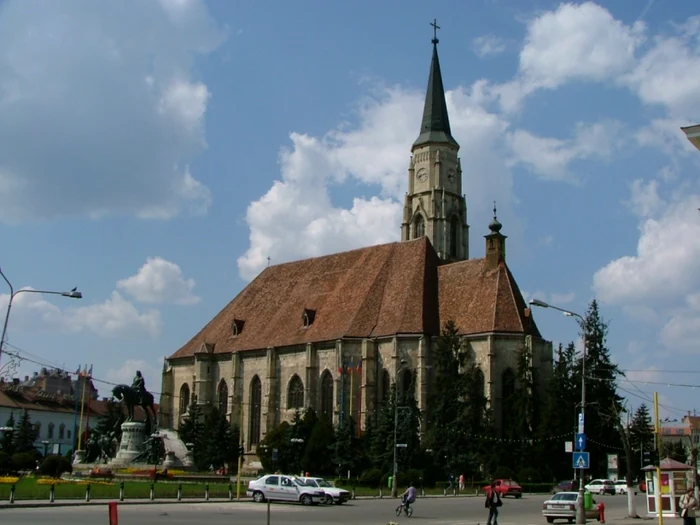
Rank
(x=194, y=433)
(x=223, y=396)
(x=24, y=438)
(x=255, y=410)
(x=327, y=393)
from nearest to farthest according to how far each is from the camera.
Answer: (x=327, y=393) < (x=194, y=433) < (x=255, y=410) < (x=24, y=438) < (x=223, y=396)

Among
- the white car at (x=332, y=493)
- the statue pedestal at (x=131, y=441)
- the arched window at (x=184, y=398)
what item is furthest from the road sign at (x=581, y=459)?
the arched window at (x=184, y=398)

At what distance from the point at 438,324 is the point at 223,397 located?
21792 mm

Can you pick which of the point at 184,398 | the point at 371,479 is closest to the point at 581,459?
the point at 371,479

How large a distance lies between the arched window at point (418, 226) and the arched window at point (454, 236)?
2.79m

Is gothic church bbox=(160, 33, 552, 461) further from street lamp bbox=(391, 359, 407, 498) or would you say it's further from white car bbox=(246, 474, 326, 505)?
white car bbox=(246, 474, 326, 505)

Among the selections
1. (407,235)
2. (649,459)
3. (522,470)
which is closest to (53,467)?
(522,470)

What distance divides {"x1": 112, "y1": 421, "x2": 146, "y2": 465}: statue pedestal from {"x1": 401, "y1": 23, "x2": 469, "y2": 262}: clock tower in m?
39.5

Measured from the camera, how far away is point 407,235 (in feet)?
292

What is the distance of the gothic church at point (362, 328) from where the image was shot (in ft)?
217

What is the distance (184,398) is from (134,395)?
28786 millimetres

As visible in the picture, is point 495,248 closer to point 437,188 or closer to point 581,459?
point 437,188

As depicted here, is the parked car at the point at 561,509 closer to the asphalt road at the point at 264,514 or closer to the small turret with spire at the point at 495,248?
the asphalt road at the point at 264,514

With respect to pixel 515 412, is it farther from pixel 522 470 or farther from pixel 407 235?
pixel 407 235

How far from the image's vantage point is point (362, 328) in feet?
229
